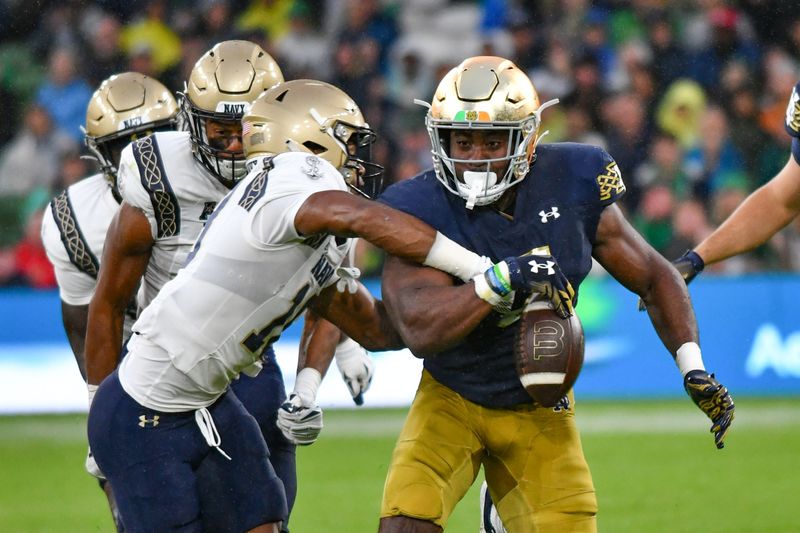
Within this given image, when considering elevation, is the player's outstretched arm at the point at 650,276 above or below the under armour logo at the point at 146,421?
above

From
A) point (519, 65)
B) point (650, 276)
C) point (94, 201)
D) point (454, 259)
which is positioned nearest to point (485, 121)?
point (454, 259)

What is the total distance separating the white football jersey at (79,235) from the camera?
5379 millimetres

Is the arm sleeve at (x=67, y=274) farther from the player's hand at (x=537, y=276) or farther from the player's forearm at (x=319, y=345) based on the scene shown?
the player's hand at (x=537, y=276)

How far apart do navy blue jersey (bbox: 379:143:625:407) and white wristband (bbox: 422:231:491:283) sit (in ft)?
0.81

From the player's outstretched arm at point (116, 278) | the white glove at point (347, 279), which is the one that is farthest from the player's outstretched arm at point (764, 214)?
the player's outstretched arm at point (116, 278)

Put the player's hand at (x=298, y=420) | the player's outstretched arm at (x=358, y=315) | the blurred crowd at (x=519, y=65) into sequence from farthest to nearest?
the blurred crowd at (x=519, y=65) < the player's hand at (x=298, y=420) < the player's outstretched arm at (x=358, y=315)

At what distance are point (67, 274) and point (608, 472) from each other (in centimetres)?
385

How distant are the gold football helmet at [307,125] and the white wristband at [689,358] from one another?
126 centimetres

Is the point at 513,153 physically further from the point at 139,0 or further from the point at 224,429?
the point at 139,0

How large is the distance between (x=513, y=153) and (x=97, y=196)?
206cm

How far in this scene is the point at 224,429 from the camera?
4.18 metres

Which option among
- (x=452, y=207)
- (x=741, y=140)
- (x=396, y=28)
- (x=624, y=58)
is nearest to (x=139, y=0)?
(x=396, y=28)

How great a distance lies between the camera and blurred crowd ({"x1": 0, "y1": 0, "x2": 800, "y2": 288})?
11.5 m

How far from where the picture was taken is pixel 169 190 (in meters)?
4.73
